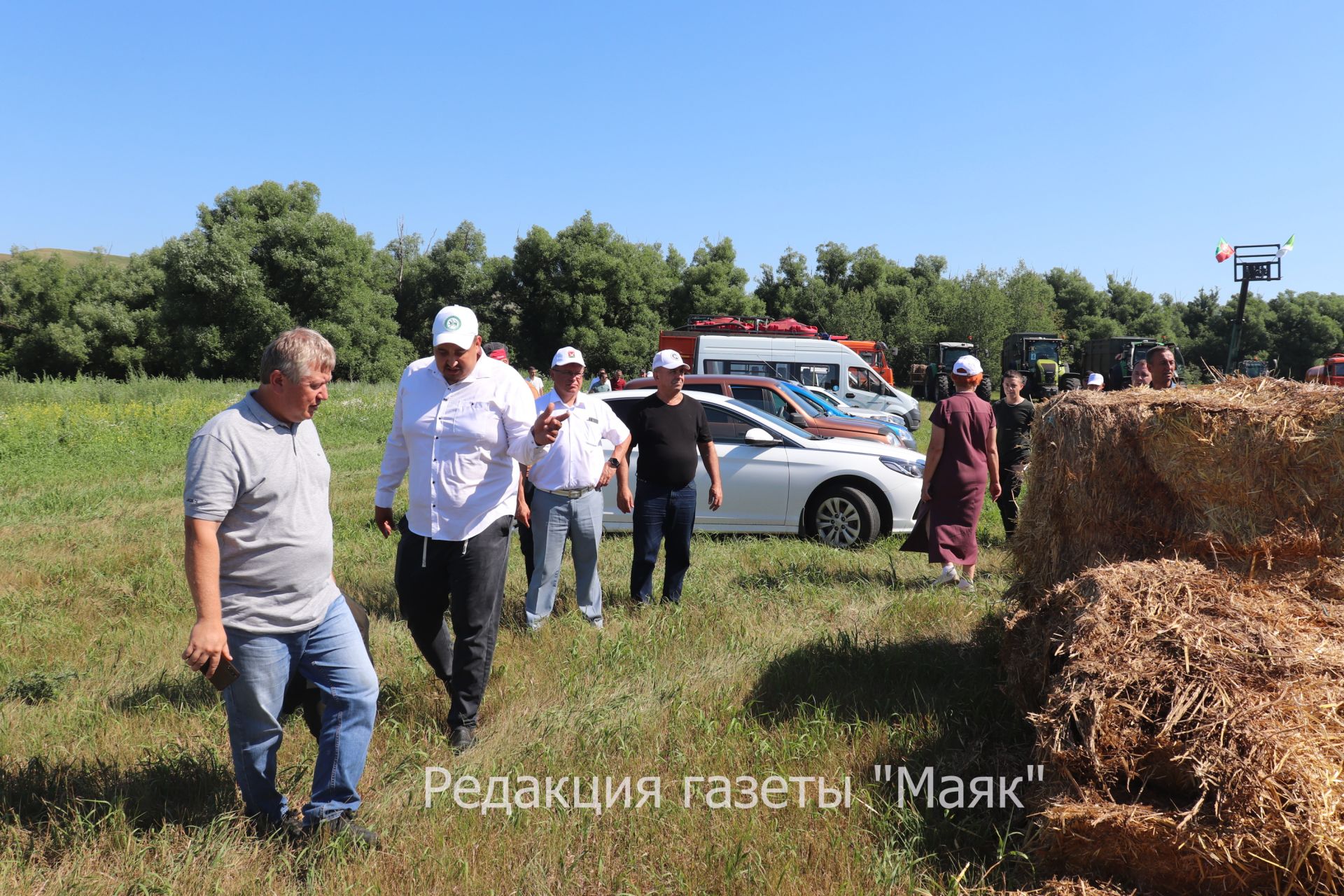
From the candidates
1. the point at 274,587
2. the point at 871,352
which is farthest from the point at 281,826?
the point at 871,352

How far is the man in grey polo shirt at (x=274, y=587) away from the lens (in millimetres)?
2902

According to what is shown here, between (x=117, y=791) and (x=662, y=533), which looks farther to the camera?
(x=662, y=533)

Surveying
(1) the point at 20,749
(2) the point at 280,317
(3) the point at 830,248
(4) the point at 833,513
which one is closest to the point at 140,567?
(1) the point at 20,749

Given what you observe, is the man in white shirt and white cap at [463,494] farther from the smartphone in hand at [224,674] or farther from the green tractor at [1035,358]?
the green tractor at [1035,358]

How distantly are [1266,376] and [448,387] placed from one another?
3.85 m

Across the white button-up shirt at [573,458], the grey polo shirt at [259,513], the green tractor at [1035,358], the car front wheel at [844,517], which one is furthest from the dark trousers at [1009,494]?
the green tractor at [1035,358]

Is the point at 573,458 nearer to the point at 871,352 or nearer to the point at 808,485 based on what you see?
the point at 808,485

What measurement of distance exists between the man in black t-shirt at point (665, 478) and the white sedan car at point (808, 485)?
235 cm

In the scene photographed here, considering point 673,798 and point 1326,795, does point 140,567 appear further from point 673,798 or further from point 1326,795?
point 1326,795

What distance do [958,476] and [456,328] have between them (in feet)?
13.6

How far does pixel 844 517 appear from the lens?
29.0 feet

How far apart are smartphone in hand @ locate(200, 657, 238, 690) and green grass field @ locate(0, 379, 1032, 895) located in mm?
628

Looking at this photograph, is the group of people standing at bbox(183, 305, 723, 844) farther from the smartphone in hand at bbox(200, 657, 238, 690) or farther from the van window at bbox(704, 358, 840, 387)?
the van window at bbox(704, 358, 840, 387)

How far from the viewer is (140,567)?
7906 millimetres
